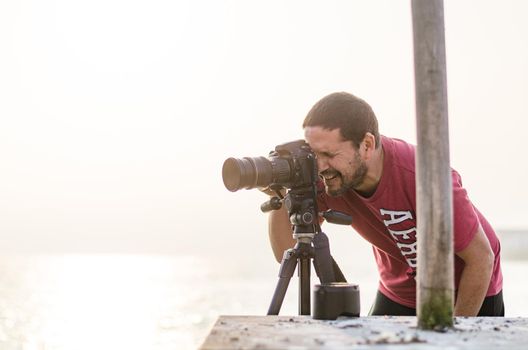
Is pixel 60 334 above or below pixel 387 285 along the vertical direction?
below

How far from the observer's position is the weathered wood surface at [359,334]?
219cm

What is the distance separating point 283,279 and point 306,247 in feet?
0.52

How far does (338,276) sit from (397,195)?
0.40 metres

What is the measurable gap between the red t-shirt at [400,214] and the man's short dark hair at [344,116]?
0.19m

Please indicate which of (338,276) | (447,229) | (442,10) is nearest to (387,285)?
(338,276)

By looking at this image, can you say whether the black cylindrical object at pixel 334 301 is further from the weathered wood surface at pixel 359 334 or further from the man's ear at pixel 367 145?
the man's ear at pixel 367 145

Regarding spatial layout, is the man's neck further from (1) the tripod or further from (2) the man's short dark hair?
(1) the tripod

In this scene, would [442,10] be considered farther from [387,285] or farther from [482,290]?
[387,285]

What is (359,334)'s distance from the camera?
237 cm

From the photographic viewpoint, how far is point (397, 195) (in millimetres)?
3191

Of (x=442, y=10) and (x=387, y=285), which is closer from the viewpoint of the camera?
(x=442, y=10)

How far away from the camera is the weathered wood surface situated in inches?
86.3

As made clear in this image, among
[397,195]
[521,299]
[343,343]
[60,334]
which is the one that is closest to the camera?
[343,343]

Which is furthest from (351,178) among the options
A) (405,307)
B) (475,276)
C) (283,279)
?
(405,307)
